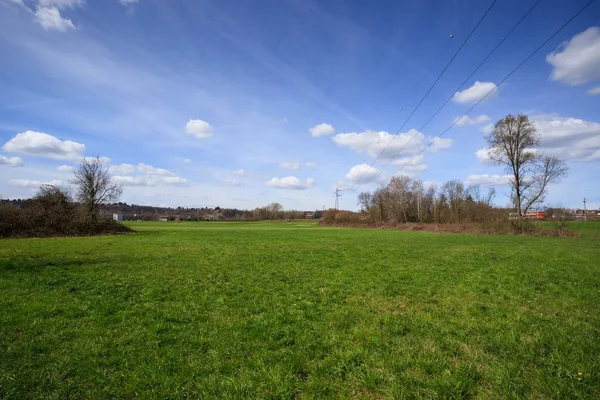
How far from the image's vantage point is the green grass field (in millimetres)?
4203

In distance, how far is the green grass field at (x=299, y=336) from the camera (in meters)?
4.20

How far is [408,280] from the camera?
11.5 m

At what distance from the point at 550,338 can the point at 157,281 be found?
1177 centimetres

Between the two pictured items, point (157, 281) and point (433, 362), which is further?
point (157, 281)

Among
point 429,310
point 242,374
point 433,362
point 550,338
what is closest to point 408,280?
point 429,310

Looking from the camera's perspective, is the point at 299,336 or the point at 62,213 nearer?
the point at 299,336

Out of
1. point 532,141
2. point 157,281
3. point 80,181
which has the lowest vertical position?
point 157,281

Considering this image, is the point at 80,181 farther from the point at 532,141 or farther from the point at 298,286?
the point at 532,141

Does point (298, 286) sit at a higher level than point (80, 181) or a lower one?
lower

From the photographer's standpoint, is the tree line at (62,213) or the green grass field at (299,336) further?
the tree line at (62,213)

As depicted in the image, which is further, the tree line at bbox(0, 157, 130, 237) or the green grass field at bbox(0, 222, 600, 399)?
the tree line at bbox(0, 157, 130, 237)

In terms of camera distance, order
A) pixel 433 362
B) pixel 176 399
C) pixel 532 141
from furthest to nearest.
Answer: pixel 532 141 < pixel 433 362 < pixel 176 399

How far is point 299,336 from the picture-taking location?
6.11m

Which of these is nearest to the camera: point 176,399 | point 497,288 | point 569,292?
point 176,399
